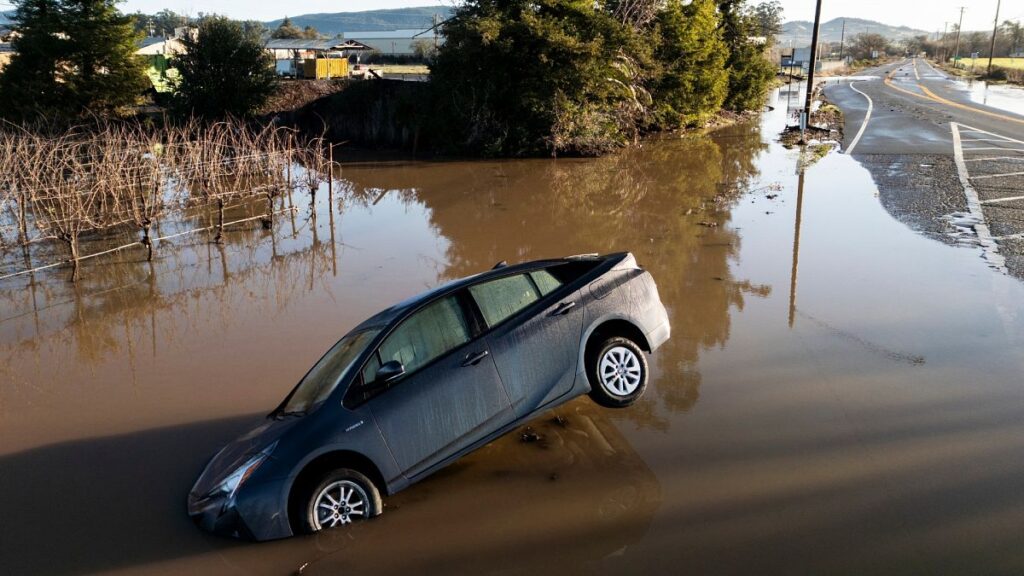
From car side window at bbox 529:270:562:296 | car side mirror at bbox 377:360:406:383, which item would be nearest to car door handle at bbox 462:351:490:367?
car side mirror at bbox 377:360:406:383

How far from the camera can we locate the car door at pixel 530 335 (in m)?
5.93

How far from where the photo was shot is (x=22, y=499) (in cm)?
619

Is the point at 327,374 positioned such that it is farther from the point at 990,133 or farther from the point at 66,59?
the point at 66,59

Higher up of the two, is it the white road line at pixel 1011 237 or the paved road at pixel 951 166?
the paved road at pixel 951 166

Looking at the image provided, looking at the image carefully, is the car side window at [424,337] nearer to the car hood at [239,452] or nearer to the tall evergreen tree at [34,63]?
the car hood at [239,452]

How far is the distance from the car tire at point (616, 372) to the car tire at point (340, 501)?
1.94 m

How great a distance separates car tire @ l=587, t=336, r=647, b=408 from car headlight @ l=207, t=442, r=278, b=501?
249 centimetres

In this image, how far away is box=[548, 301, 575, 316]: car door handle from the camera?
6.20m

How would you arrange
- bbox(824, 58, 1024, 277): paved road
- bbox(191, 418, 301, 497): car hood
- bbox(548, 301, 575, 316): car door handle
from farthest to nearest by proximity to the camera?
bbox(824, 58, 1024, 277): paved road
bbox(548, 301, 575, 316): car door handle
bbox(191, 418, 301, 497): car hood

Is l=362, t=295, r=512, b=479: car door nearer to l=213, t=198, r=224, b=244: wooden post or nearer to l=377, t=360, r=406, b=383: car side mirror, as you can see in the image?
l=377, t=360, r=406, b=383: car side mirror

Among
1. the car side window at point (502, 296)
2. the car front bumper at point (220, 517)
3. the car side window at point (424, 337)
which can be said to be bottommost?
the car front bumper at point (220, 517)

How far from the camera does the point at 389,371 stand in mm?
5402

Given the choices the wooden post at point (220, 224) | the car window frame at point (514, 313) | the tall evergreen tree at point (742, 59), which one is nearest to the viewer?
the car window frame at point (514, 313)

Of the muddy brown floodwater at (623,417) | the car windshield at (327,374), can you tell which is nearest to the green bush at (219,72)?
the muddy brown floodwater at (623,417)
